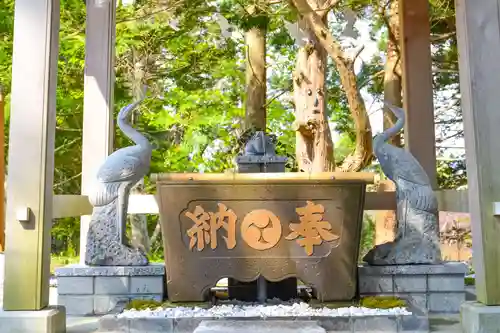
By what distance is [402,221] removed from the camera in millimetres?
3561

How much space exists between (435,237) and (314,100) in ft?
9.31

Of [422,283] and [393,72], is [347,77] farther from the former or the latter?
[422,283]

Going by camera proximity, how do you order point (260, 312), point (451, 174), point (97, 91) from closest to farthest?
point (260, 312)
point (97, 91)
point (451, 174)

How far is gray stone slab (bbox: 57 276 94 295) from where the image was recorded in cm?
345

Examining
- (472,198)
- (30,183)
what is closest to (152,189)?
(30,183)

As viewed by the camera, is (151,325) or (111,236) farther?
(111,236)

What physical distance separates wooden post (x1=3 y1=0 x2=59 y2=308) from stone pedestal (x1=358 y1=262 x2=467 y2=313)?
216 centimetres

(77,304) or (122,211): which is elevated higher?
(122,211)

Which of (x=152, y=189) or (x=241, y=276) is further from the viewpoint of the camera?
(x=152, y=189)

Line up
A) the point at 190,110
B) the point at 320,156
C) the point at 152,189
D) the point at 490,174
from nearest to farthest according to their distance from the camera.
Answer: the point at 490,174
the point at 320,156
the point at 190,110
the point at 152,189

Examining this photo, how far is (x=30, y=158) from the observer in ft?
8.96

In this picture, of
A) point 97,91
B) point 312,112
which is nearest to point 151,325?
point 97,91

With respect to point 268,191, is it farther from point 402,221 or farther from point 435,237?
point 435,237

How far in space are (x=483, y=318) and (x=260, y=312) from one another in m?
1.25
